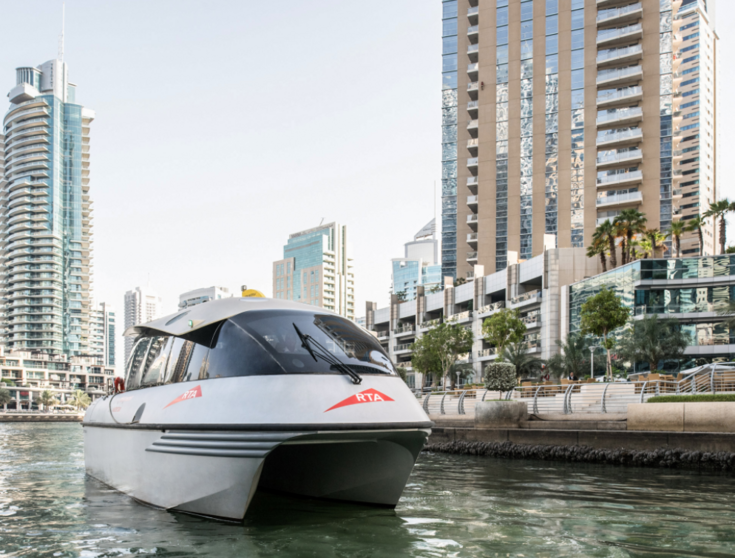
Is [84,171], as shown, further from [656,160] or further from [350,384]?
[350,384]

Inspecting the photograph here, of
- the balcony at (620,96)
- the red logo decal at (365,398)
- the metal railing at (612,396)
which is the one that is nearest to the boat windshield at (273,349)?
the red logo decal at (365,398)

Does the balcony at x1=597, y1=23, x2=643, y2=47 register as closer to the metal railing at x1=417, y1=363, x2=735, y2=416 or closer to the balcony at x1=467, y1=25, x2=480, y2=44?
the balcony at x1=467, y1=25, x2=480, y2=44

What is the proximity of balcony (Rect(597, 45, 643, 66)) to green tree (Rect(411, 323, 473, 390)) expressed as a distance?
43.0 m

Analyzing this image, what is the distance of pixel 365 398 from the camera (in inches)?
297

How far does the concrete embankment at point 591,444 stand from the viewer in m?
16.9

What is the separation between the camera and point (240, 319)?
807cm

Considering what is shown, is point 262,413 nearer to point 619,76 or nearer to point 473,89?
point 619,76

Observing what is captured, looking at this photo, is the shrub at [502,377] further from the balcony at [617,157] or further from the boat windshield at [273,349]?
the balcony at [617,157]

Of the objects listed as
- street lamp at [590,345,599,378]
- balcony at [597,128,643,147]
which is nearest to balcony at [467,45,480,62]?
balcony at [597,128,643,147]

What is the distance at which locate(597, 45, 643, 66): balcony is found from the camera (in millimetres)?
82375

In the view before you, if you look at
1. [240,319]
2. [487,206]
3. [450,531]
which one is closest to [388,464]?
[450,531]

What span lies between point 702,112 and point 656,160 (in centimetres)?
4009

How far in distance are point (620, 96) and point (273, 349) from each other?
275 ft

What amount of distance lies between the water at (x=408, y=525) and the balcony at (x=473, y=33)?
3642 inches
